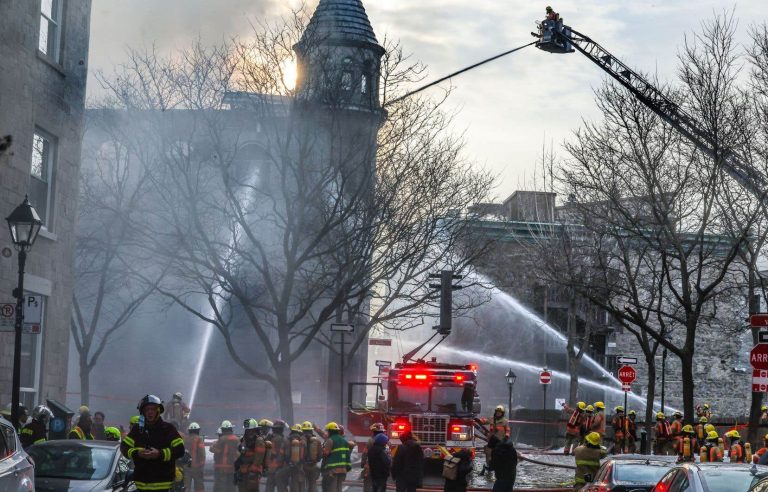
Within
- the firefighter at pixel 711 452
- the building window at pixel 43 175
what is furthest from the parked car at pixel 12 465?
the firefighter at pixel 711 452

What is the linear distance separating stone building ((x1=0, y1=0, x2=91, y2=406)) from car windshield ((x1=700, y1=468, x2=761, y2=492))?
492 inches

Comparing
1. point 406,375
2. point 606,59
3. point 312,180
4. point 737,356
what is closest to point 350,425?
point 406,375

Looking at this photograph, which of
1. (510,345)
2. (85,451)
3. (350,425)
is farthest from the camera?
(510,345)

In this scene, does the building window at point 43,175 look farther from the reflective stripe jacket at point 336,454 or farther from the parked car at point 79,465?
the parked car at point 79,465

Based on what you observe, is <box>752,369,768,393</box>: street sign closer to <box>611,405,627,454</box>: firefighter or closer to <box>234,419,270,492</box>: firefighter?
<box>234,419,270,492</box>: firefighter

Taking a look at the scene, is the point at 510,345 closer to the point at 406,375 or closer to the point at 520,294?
the point at 520,294

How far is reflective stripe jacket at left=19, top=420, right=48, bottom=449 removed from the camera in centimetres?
1753

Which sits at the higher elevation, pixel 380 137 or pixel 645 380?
pixel 380 137

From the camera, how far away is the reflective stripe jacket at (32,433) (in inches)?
690

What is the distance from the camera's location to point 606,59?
137ft

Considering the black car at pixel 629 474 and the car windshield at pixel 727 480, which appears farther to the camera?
the black car at pixel 629 474

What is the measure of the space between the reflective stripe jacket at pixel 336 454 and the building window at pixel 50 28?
858 centimetres

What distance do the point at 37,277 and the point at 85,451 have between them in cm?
773

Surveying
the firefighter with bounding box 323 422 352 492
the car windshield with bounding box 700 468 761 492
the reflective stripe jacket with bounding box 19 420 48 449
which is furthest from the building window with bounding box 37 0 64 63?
the car windshield with bounding box 700 468 761 492
